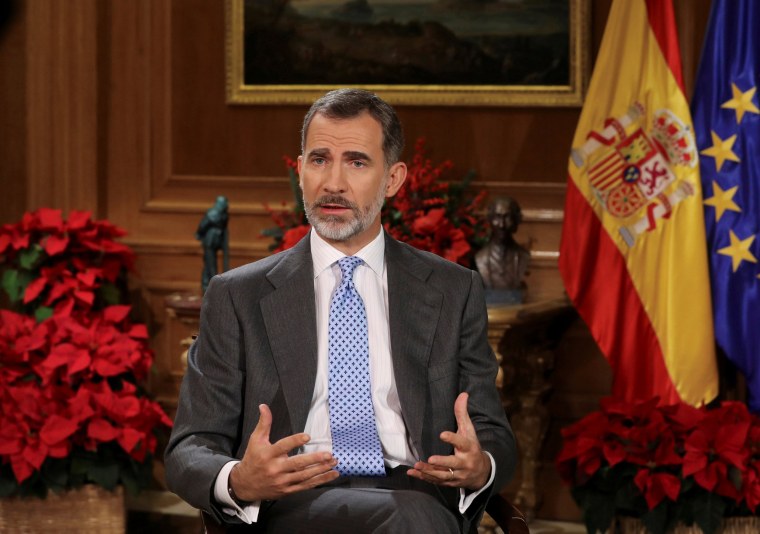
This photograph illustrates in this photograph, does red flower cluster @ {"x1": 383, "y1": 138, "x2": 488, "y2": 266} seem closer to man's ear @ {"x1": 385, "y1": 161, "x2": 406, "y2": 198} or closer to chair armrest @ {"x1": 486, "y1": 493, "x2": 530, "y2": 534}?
man's ear @ {"x1": 385, "y1": 161, "x2": 406, "y2": 198}

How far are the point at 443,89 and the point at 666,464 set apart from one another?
1906 millimetres

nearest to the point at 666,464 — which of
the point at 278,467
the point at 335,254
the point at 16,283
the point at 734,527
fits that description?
the point at 734,527

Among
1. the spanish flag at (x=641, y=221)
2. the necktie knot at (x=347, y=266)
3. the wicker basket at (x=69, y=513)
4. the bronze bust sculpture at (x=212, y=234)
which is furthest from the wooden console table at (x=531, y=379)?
the necktie knot at (x=347, y=266)

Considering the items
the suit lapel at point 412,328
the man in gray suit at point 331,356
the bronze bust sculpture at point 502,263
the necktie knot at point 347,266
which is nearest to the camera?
the man in gray suit at point 331,356

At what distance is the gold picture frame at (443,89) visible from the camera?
15.9 ft

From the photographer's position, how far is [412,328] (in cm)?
266

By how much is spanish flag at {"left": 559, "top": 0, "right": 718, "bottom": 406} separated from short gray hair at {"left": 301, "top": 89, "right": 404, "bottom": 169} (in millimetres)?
1892

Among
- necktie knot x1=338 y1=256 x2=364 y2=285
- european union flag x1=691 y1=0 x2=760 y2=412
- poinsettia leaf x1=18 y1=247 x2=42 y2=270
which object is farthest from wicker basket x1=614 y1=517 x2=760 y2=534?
poinsettia leaf x1=18 y1=247 x2=42 y2=270

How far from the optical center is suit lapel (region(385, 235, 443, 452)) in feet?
8.54

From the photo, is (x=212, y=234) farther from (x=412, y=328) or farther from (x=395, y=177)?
(x=412, y=328)

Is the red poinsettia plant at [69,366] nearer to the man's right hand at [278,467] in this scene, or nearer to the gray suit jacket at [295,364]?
the gray suit jacket at [295,364]

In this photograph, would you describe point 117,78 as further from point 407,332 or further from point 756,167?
point 407,332

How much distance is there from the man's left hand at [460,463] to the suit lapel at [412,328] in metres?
0.19

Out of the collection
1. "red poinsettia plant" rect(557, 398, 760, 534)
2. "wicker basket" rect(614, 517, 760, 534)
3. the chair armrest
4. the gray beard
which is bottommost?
"wicker basket" rect(614, 517, 760, 534)
